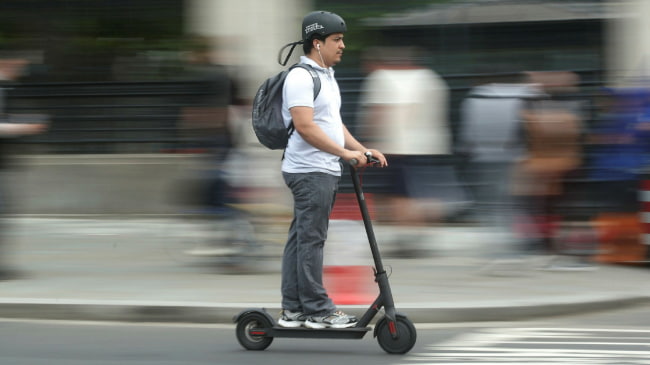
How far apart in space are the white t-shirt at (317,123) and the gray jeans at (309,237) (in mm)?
48

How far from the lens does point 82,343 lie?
6.33 m

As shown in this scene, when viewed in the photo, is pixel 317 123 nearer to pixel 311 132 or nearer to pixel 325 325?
pixel 311 132

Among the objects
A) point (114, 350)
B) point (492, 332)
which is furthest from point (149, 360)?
point (492, 332)

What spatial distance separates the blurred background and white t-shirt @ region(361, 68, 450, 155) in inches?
0.6

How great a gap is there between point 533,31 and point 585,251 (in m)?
3.46

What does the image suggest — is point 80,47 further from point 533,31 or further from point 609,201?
point 609,201

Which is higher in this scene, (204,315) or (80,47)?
(80,47)

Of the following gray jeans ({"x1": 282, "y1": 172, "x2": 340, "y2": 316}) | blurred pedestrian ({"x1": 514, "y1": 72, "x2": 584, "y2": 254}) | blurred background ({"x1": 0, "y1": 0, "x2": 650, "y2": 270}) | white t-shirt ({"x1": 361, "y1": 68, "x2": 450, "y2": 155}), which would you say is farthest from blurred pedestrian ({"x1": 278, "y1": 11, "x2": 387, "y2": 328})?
white t-shirt ({"x1": 361, "y1": 68, "x2": 450, "y2": 155})

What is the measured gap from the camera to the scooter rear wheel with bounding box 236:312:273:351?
5879 millimetres

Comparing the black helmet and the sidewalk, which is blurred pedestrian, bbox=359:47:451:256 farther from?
the black helmet

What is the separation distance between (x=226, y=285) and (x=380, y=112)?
234cm

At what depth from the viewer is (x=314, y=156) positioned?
223 inches

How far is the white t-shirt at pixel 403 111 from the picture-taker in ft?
31.3

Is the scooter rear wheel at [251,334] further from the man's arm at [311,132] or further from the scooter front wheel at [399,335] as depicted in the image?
the man's arm at [311,132]
